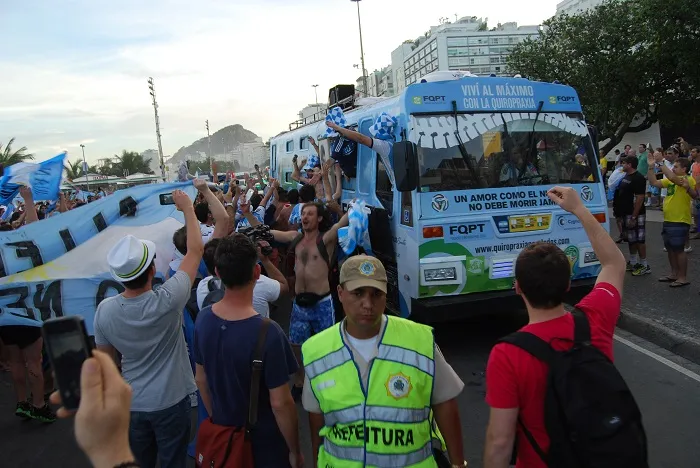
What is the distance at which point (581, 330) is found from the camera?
6.84 feet

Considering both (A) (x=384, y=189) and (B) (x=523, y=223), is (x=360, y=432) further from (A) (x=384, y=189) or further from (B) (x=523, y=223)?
(A) (x=384, y=189)

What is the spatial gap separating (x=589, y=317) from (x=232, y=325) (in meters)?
1.60

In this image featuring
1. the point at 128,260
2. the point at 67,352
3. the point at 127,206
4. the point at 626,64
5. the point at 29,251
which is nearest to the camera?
the point at 67,352

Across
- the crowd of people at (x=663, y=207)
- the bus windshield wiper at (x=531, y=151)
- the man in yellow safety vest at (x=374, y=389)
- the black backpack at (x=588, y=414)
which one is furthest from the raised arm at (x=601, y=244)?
the crowd of people at (x=663, y=207)

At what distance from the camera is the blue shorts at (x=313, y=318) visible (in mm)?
4930

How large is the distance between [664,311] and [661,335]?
0.78m

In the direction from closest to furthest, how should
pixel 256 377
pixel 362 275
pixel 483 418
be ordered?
pixel 362 275 < pixel 256 377 < pixel 483 418

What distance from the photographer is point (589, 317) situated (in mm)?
2225

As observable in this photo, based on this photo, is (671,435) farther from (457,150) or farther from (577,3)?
(577,3)

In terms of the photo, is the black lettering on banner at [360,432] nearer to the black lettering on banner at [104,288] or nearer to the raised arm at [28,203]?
the black lettering on banner at [104,288]

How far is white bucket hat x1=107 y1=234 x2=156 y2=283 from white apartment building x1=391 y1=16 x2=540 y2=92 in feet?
461

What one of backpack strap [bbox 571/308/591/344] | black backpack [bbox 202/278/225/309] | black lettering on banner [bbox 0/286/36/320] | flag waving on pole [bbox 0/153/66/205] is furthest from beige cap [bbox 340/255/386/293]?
flag waving on pole [bbox 0/153/66/205]

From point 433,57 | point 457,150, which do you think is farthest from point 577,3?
point 457,150

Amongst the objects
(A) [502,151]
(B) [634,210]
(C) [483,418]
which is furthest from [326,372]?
(B) [634,210]
